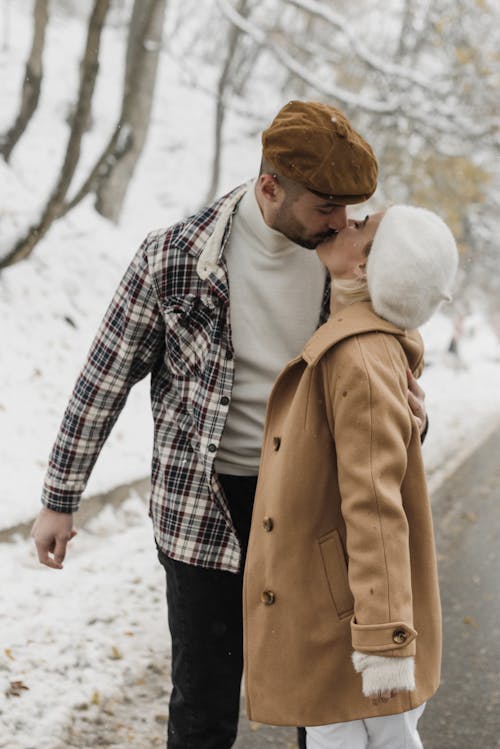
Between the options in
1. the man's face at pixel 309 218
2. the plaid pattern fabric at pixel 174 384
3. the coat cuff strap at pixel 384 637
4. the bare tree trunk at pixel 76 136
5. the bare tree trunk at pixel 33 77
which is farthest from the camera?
the bare tree trunk at pixel 33 77

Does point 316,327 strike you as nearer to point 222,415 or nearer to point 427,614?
point 222,415

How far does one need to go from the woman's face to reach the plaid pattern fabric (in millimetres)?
286

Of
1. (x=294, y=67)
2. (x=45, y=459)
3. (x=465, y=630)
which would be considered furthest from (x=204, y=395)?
(x=294, y=67)

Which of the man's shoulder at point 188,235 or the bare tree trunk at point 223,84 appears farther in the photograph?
the bare tree trunk at point 223,84

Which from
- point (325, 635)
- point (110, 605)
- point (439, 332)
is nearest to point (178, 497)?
point (325, 635)

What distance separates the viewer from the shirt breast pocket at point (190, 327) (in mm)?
2436

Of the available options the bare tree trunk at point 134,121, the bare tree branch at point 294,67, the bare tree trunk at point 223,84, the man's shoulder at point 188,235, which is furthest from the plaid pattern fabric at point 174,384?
the bare tree trunk at point 223,84

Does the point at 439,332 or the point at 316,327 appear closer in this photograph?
the point at 316,327

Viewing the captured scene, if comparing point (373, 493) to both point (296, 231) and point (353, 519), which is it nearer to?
point (353, 519)

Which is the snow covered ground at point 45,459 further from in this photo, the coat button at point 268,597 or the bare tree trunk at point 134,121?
the coat button at point 268,597

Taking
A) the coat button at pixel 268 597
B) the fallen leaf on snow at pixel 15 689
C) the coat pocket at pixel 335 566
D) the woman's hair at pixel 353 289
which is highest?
the woman's hair at pixel 353 289

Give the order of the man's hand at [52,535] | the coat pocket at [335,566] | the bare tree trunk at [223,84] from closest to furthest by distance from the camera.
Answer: the coat pocket at [335,566] → the man's hand at [52,535] → the bare tree trunk at [223,84]

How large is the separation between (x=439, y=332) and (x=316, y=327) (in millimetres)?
23722

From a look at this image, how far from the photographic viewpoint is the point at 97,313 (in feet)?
29.7
